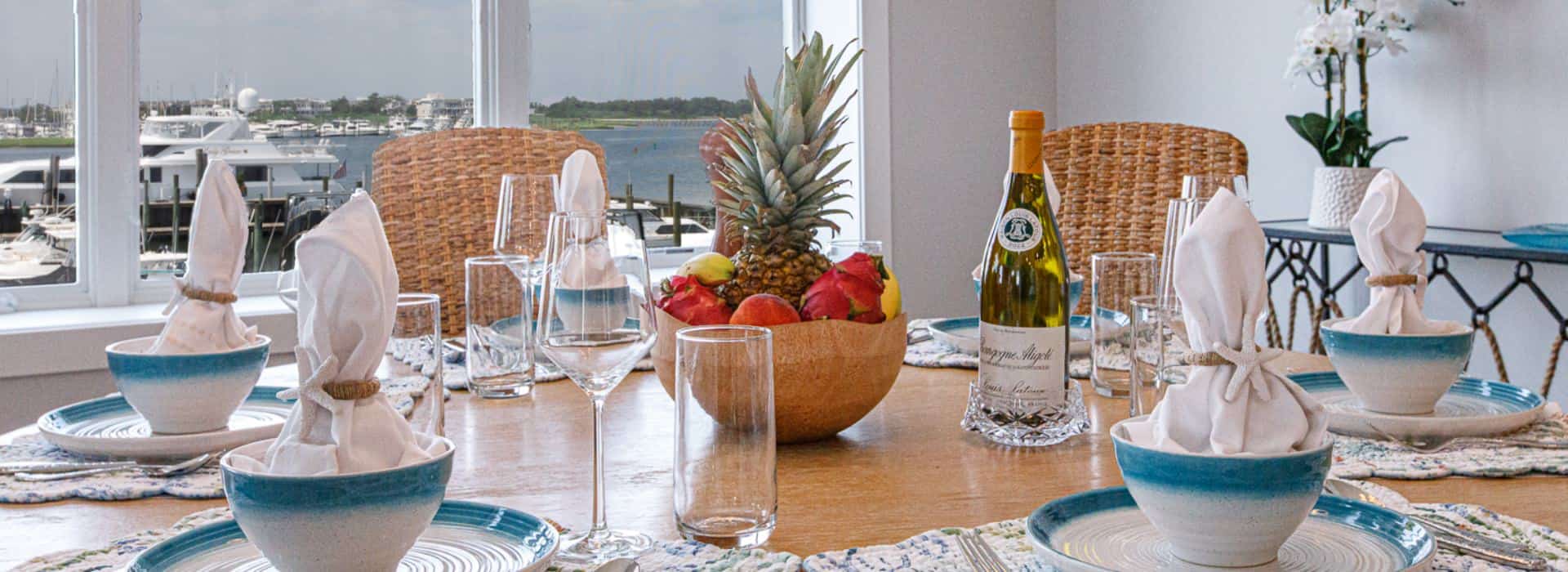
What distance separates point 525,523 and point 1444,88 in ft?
7.92

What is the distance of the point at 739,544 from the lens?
88 centimetres

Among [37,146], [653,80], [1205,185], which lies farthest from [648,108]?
[1205,185]

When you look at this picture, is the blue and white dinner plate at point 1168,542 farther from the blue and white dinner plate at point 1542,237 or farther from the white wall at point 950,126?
the white wall at point 950,126

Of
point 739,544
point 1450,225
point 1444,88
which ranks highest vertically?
point 1444,88

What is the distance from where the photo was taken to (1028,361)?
1.15 metres

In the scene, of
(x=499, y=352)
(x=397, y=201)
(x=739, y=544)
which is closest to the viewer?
(x=739, y=544)

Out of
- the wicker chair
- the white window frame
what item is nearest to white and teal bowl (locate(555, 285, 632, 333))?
the wicker chair

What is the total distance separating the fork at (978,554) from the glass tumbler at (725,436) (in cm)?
13

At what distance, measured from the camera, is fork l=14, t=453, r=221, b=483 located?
3.48ft

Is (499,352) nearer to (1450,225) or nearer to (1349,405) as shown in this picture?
(1349,405)

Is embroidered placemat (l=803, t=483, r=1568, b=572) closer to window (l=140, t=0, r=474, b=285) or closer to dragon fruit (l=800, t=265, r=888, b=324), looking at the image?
dragon fruit (l=800, t=265, r=888, b=324)

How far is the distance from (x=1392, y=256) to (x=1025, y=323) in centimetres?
34

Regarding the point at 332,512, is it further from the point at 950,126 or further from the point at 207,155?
the point at 950,126

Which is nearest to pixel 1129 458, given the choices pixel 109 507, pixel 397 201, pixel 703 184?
pixel 109 507
